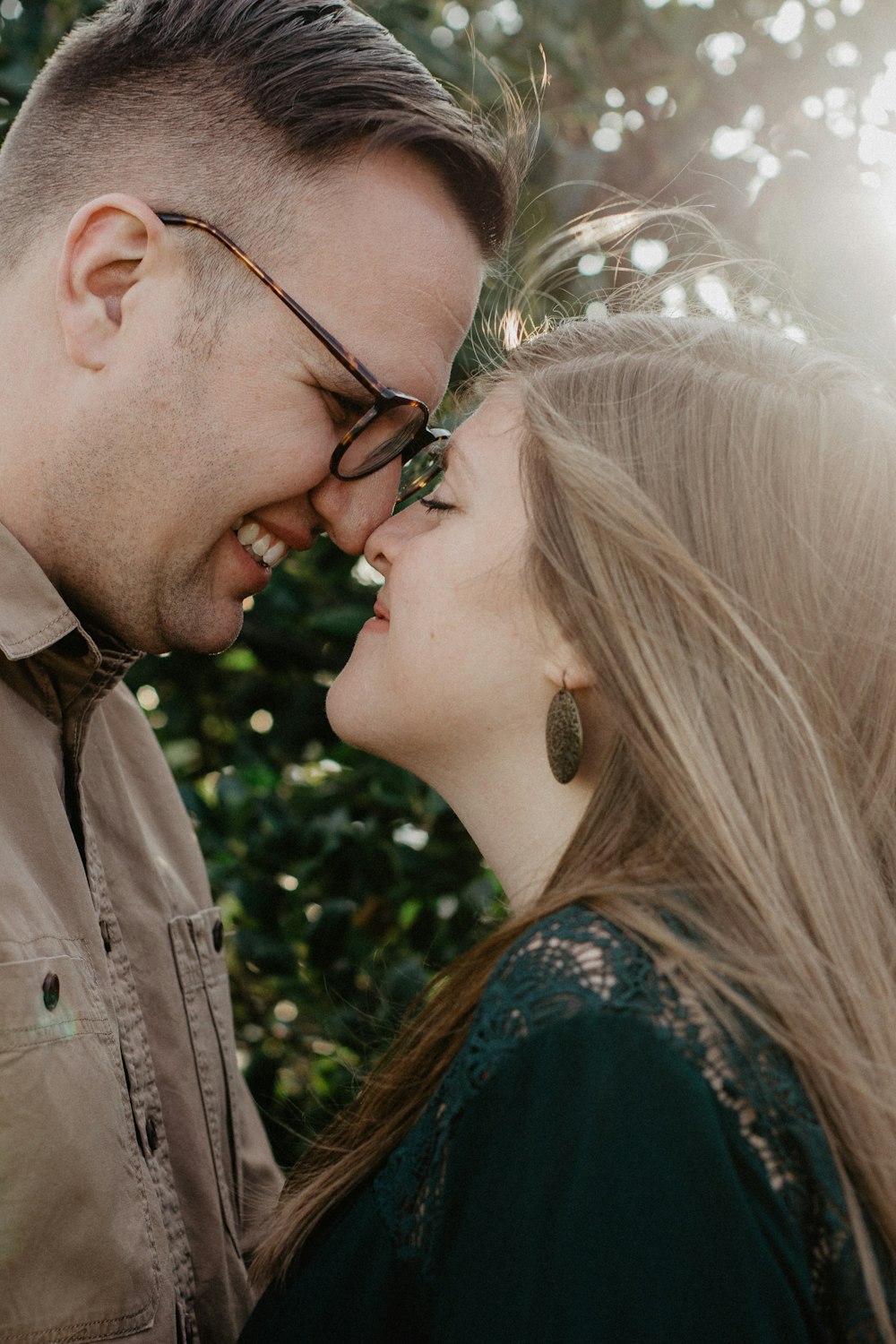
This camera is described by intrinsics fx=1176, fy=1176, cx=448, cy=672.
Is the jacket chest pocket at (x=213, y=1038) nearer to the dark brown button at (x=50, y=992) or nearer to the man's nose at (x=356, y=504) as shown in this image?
the dark brown button at (x=50, y=992)

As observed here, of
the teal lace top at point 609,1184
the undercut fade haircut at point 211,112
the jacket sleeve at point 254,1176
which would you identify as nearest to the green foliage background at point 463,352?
the jacket sleeve at point 254,1176

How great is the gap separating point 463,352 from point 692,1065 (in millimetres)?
1771

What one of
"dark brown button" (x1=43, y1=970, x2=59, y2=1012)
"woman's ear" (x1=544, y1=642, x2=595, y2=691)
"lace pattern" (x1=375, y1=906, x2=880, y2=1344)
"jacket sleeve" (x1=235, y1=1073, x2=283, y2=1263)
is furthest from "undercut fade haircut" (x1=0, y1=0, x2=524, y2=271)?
"jacket sleeve" (x1=235, y1=1073, x2=283, y2=1263)

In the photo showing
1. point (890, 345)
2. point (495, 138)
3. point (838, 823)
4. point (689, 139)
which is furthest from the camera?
point (689, 139)

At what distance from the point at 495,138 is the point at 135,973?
163 centimetres

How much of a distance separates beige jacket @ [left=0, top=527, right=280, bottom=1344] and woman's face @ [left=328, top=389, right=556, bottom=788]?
1.48ft

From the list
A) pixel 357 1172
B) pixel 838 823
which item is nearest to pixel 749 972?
pixel 838 823

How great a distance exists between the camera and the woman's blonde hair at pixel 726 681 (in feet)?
4.40

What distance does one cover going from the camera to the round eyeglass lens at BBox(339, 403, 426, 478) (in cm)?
200

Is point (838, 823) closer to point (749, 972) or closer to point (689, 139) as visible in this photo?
point (749, 972)

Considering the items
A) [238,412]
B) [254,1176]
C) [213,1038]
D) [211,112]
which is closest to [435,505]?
[238,412]

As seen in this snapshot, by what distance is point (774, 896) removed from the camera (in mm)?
1363

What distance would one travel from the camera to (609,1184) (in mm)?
1103

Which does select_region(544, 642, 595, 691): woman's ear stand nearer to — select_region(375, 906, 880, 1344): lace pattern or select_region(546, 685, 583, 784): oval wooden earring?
select_region(546, 685, 583, 784): oval wooden earring
